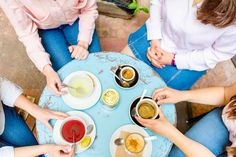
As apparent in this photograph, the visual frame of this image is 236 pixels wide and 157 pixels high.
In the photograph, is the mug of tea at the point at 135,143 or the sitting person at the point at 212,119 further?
the sitting person at the point at 212,119

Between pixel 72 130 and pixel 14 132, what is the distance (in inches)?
17.3

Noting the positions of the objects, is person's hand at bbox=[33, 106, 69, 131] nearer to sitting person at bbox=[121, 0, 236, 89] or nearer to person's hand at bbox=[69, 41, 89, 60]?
person's hand at bbox=[69, 41, 89, 60]

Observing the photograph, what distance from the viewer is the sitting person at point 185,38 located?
4.77ft

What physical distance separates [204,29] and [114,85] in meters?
0.54

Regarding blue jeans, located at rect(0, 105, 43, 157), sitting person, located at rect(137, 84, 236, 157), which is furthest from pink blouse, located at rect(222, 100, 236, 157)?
blue jeans, located at rect(0, 105, 43, 157)

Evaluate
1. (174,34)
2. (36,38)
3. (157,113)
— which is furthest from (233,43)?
(36,38)

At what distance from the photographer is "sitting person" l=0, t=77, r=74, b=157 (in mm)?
1414

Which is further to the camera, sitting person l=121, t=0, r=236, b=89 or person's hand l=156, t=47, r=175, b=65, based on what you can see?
person's hand l=156, t=47, r=175, b=65

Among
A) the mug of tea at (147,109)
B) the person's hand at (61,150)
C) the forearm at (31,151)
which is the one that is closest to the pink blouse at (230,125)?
the mug of tea at (147,109)

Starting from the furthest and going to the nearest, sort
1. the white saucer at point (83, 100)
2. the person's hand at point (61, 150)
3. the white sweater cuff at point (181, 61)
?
1. the white sweater cuff at point (181, 61)
2. the white saucer at point (83, 100)
3. the person's hand at point (61, 150)

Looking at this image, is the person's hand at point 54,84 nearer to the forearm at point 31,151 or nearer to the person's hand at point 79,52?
the person's hand at point 79,52

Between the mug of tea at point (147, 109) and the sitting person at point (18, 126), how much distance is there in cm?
35

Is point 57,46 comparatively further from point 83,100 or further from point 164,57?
point 164,57

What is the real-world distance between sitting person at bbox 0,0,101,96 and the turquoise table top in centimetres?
6
